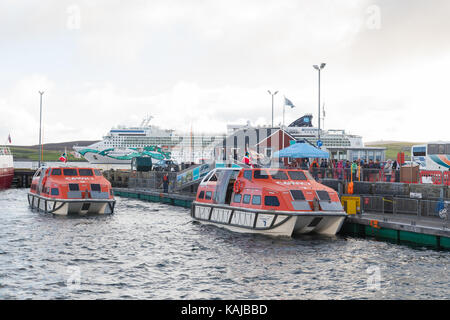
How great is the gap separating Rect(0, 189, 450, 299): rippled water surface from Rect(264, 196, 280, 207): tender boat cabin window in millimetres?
1615

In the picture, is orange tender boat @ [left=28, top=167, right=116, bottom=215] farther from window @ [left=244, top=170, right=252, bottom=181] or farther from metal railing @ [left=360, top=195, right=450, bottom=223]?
metal railing @ [left=360, top=195, right=450, bottom=223]

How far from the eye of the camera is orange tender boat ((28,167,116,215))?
32031mm

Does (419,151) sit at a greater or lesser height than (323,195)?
greater

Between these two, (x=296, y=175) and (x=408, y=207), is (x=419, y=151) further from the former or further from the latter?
(x=296, y=175)

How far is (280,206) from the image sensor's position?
2322 cm

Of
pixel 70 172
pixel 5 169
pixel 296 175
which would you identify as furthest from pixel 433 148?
pixel 5 169

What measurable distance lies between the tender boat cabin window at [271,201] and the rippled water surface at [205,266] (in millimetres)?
1615

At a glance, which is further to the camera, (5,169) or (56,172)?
(5,169)

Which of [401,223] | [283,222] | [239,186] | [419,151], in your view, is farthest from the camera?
[419,151]

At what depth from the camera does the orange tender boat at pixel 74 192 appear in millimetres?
32031

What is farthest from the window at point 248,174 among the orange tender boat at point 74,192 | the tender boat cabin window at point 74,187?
the tender boat cabin window at point 74,187

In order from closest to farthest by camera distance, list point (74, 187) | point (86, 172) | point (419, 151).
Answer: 1. point (74, 187)
2. point (86, 172)
3. point (419, 151)

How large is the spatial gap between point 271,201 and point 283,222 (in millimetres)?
1195
